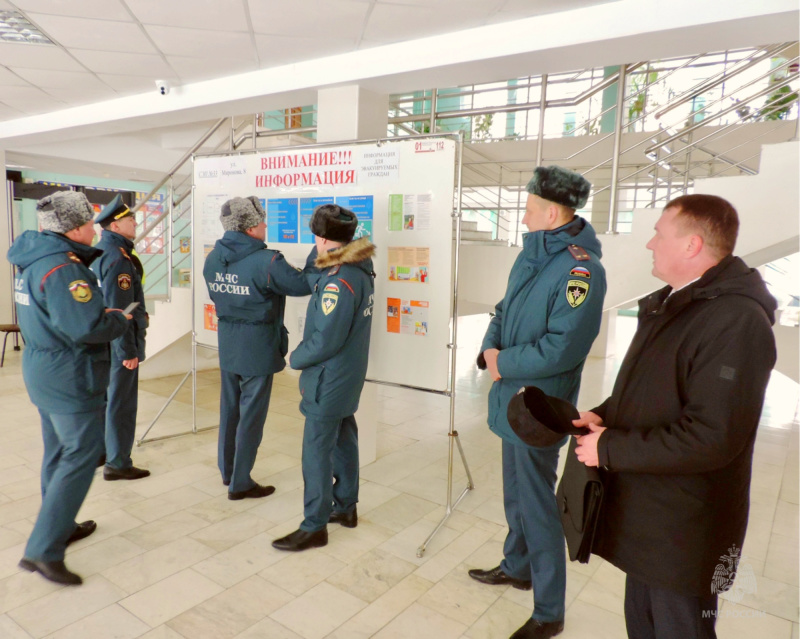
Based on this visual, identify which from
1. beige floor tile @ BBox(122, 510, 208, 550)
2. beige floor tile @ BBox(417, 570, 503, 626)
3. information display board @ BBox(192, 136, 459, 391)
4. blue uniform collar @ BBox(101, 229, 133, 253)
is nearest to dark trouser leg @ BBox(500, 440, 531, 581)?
beige floor tile @ BBox(417, 570, 503, 626)

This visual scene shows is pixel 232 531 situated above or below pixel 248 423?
below

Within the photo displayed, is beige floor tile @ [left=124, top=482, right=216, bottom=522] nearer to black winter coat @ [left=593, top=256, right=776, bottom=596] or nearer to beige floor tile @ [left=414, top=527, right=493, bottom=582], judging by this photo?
beige floor tile @ [left=414, top=527, right=493, bottom=582]

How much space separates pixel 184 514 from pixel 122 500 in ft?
1.49

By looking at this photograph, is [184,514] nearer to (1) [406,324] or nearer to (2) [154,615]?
(2) [154,615]

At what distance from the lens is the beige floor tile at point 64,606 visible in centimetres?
211

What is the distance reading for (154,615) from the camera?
219 cm

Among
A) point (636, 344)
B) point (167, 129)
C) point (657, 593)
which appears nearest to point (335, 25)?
point (636, 344)

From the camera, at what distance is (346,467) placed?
291cm

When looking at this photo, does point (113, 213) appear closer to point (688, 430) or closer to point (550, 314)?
point (550, 314)

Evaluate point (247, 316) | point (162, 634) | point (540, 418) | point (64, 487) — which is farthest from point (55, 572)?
point (540, 418)

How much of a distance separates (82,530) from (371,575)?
1.52 meters

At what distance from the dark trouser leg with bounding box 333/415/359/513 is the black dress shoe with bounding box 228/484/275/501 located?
1.79 feet

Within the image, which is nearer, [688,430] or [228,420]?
[688,430]

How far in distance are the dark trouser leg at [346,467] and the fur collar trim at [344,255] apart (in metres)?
0.85
